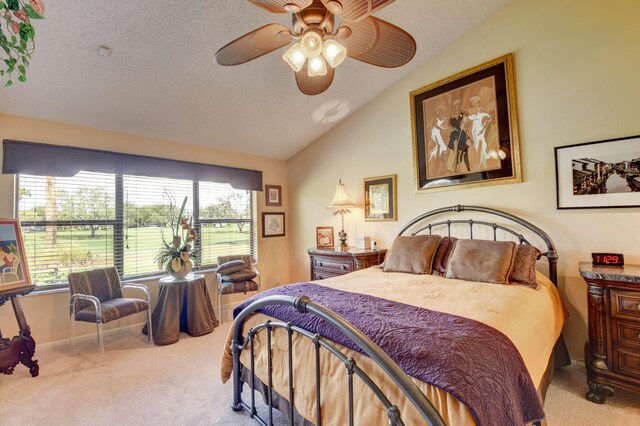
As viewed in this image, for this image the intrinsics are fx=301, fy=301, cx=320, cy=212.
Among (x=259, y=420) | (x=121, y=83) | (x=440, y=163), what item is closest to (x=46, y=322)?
(x=121, y=83)

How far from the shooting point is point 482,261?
7.92 ft

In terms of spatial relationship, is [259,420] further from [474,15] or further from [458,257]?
[474,15]

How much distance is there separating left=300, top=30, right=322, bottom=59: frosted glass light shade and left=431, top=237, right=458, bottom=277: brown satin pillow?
204cm

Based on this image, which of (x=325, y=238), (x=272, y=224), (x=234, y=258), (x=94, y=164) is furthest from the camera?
(x=272, y=224)

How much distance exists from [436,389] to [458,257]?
1719 mm

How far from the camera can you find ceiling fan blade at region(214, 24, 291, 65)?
5.59ft

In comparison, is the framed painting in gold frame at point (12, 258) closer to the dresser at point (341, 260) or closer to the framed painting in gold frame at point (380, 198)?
the dresser at point (341, 260)

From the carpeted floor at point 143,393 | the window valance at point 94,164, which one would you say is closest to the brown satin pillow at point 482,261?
the carpeted floor at point 143,393

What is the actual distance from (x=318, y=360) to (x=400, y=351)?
403mm

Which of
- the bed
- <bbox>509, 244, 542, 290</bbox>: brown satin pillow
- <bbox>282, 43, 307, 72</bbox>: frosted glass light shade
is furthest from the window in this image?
<bbox>509, 244, 542, 290</bbox>: brown satin pillow

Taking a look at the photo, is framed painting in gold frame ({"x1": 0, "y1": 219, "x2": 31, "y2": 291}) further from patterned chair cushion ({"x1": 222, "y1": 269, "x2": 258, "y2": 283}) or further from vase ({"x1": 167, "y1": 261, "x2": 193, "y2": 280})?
patterned chair cushion ({"x1": 222, "y1": 269, "x2": 258, "y2": 283})

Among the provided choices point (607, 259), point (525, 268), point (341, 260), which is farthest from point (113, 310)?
point (607, 259)

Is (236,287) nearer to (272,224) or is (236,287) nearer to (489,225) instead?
(272,224)

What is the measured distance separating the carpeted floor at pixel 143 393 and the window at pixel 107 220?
94cm
